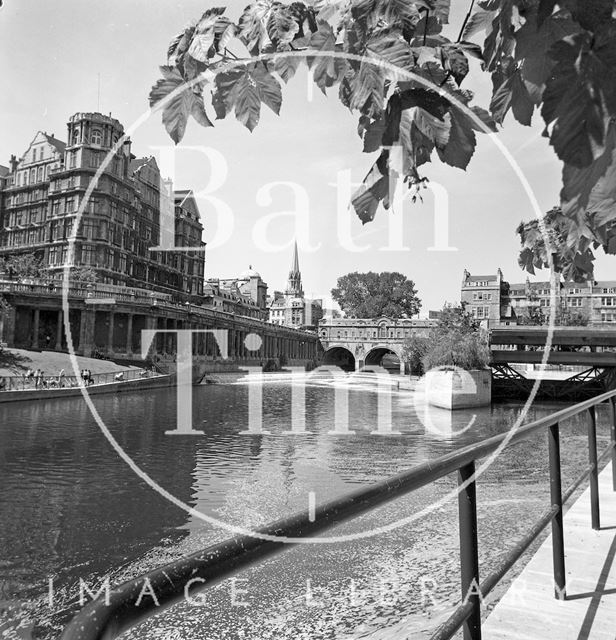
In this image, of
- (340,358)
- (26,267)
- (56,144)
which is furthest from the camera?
(340,358)

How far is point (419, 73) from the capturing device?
6.74 feet

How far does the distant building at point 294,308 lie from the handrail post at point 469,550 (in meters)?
144

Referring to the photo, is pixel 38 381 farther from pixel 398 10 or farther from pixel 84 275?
Answer: pixel 398 10

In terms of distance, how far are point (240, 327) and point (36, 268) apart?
30242 mm

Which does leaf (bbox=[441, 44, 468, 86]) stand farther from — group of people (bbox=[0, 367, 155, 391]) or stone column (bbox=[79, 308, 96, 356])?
stone column (bbox=[79, 308, 96, 356])

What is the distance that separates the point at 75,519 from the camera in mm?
11094

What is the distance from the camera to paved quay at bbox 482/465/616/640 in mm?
3240

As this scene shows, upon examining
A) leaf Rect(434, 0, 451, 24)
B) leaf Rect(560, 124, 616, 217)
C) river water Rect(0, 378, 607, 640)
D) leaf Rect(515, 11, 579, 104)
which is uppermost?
leaf Rect(434, 0, 451, 24)

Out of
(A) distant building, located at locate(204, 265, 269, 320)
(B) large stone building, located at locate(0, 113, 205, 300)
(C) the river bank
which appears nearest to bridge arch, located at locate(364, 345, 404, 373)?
(A) distant building, located at locate(204, 265, 269, 320)

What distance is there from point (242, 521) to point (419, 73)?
1059 cm

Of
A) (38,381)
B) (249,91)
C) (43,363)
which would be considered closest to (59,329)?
(43,363)

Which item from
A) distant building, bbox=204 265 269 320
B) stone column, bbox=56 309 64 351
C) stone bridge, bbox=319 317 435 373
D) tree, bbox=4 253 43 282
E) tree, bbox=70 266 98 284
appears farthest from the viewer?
stone bridge, bbox=319 317 435 373

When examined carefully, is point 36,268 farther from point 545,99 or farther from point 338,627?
point 545,99

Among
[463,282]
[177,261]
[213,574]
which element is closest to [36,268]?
[177,261]
